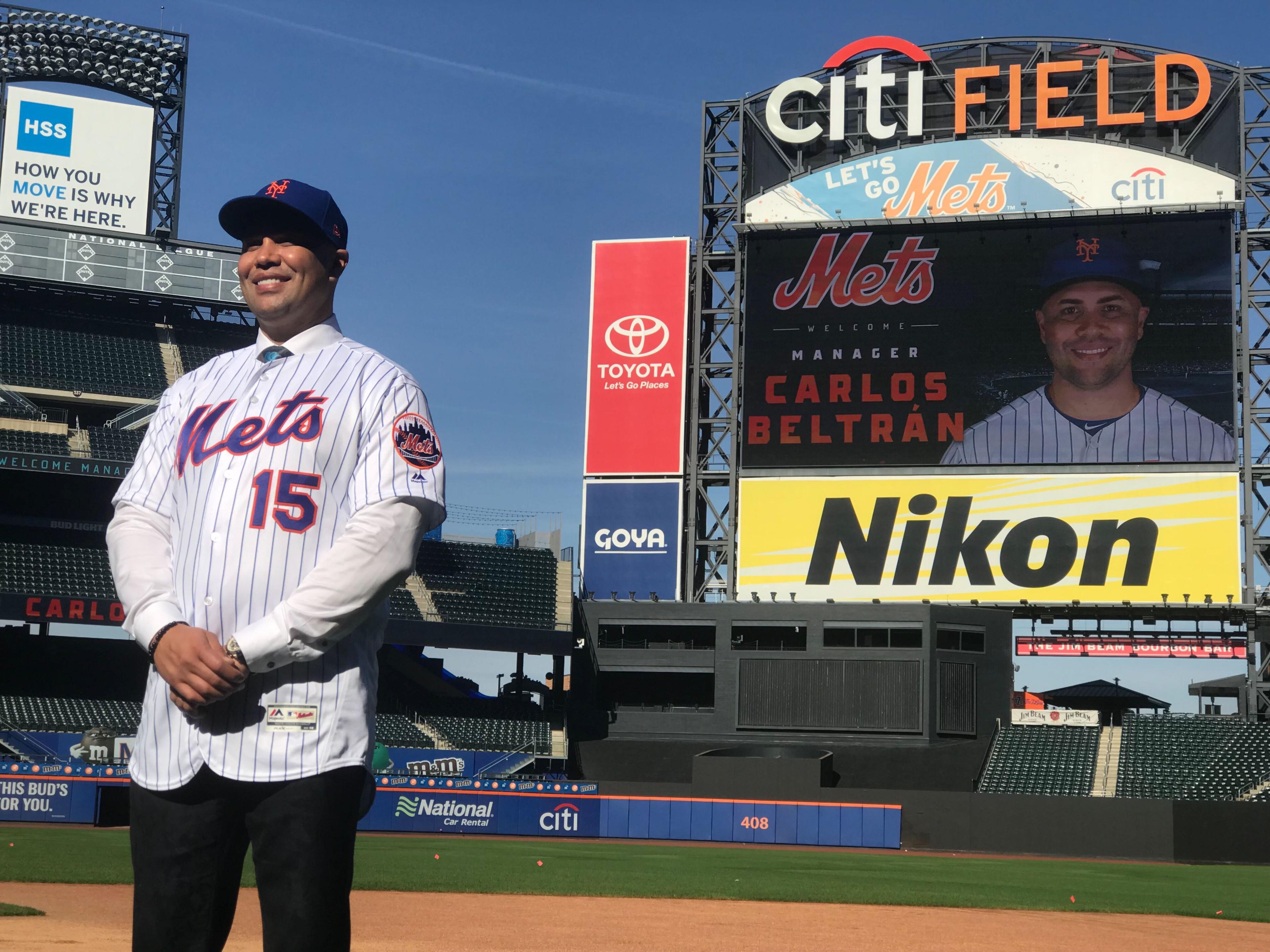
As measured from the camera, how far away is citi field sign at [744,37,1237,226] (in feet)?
137

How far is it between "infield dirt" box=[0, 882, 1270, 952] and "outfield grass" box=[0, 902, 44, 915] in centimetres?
17

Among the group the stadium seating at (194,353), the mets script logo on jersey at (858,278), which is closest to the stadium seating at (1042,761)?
the mets script logo on jersey at (858,278)

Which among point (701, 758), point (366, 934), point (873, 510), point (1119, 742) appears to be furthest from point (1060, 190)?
point (366, 934)

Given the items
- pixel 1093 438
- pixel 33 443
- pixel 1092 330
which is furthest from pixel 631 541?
pixel 33 443

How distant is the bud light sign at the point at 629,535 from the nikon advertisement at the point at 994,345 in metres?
3.08

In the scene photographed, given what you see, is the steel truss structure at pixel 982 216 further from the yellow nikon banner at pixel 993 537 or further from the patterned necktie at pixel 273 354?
the patterned necktie at pixel 273 354

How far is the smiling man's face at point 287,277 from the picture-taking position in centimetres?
427

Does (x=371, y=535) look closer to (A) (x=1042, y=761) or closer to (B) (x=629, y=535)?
(A) (x=1042, y=761)

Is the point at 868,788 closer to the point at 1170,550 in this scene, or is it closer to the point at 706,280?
the point at 1170,550

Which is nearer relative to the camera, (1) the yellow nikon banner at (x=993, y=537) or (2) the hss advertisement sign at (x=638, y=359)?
(1) the yellow nikon banner at (x=993, y=537)

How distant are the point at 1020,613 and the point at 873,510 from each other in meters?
5.25

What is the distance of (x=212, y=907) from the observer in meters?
3.90

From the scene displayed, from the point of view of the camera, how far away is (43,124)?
50500 millimetres

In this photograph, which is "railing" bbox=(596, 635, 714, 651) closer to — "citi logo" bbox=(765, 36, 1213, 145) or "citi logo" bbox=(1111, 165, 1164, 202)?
"citi logo" bbox=(765, 36, 1213, 145)
